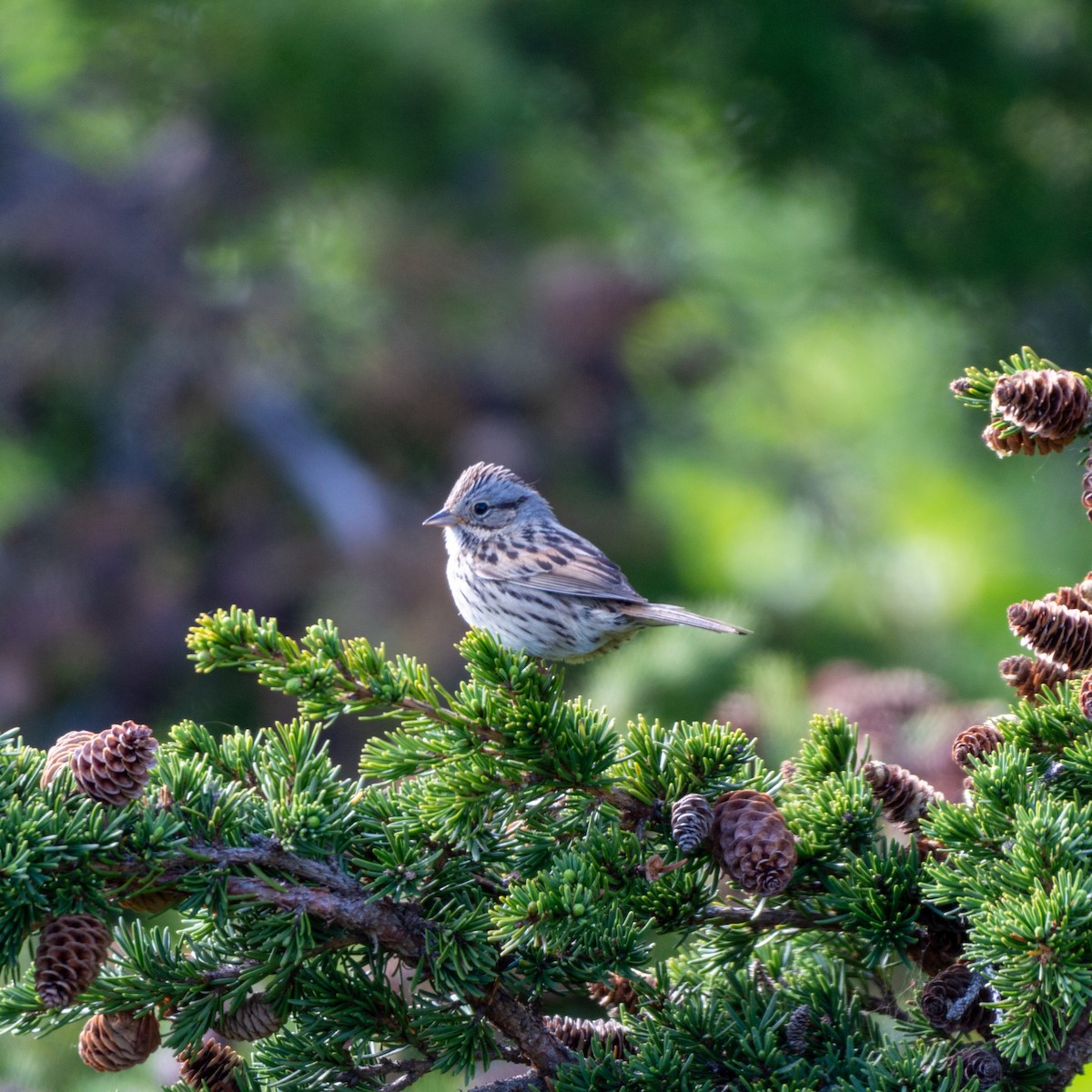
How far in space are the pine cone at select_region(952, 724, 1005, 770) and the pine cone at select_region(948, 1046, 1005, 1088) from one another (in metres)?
0.44

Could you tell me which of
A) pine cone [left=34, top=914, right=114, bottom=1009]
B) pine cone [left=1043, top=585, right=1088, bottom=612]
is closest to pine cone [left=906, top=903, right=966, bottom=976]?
pine cone [left=1043, top=585, right=1088, bottom=612]

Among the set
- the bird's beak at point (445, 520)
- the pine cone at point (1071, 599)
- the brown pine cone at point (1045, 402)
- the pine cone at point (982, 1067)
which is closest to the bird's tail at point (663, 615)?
the bird's beak at point (445, 520)

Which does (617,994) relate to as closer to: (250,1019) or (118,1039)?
(250,1019)

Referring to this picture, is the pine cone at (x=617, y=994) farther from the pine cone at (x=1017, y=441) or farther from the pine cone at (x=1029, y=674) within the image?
the pine cone at (x=1017, y=441)

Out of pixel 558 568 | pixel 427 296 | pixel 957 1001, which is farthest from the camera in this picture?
pixel 427 296

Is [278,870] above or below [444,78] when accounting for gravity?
below

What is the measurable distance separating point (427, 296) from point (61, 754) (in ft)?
15.2

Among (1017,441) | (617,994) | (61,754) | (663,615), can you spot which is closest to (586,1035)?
(617,994)

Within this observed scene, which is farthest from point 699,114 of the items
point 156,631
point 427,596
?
point 156,631

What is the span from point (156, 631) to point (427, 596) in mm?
1341

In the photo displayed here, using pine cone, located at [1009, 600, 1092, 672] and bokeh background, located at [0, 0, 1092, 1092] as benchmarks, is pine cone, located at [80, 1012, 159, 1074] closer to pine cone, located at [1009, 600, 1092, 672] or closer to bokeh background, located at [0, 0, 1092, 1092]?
pine cone, located at [1009, 600, 1092, 672]

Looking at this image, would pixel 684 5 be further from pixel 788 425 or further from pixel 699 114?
pixel 788 425

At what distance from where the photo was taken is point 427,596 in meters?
5.36

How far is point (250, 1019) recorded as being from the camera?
1826mm
